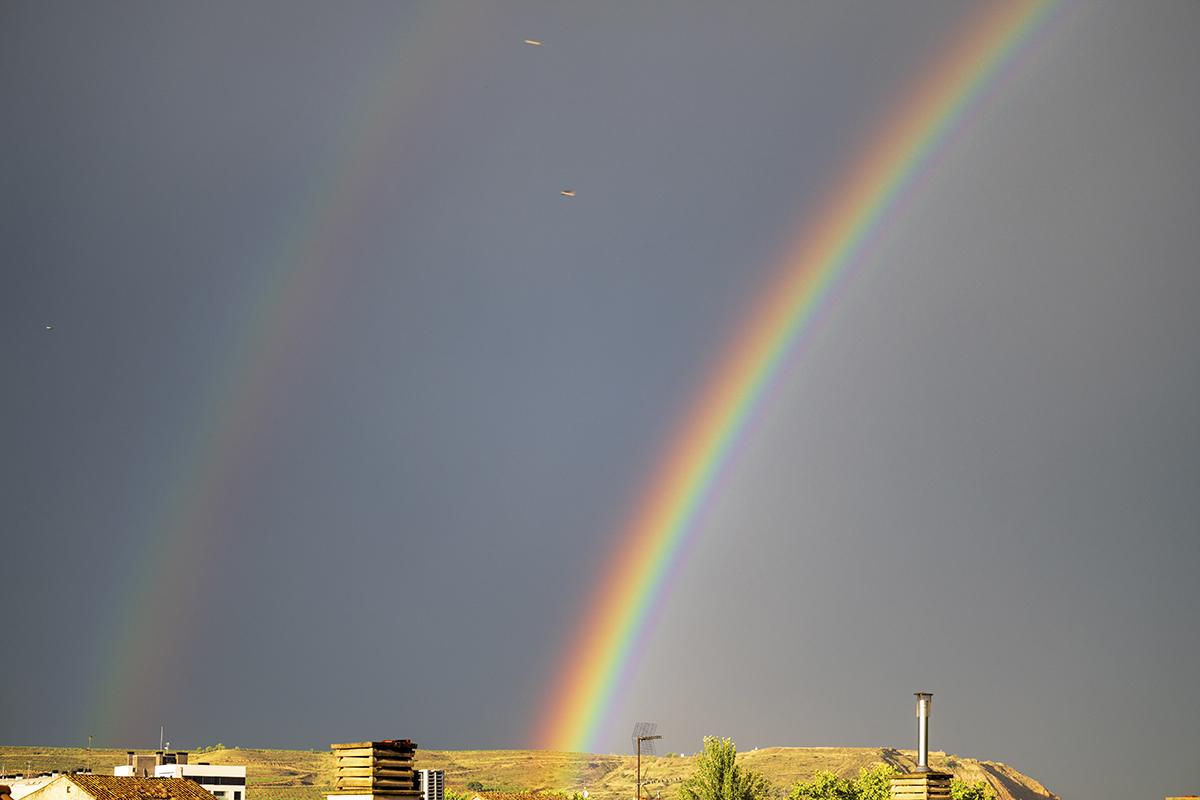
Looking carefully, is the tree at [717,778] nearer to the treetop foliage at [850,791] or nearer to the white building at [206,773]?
the treetop foliage at [850,791]

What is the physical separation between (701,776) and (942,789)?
32181 millimetres

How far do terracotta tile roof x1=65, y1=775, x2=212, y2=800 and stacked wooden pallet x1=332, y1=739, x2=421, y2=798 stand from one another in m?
44.4

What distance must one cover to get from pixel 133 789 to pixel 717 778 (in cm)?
2659

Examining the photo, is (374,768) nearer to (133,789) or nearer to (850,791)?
(133,789)

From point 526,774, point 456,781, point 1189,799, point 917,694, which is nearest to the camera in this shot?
point 917,694

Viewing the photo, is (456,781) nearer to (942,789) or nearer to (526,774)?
(526,774)

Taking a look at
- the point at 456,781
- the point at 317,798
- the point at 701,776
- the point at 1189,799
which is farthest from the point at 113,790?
the point at 456,781

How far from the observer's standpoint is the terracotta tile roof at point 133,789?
51906 millimetres

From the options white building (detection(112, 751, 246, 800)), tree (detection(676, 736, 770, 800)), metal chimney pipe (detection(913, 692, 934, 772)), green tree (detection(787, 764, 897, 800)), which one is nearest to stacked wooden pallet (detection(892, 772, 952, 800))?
metal chimney pipe (detection(913, 692, 934, 772))

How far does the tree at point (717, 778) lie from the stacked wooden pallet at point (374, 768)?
143ft

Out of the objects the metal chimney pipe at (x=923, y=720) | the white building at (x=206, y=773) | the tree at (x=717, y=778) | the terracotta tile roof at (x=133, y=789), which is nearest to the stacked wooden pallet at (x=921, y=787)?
the metal chimney pipe at (x=923, y=720)

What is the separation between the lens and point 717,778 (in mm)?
53812

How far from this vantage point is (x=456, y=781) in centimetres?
18288

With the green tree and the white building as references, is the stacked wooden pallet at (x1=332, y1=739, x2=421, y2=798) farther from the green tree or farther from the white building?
the white building
